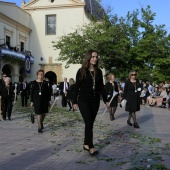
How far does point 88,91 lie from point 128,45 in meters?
26.6

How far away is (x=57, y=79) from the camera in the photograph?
4053 cm

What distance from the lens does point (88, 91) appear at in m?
5.95

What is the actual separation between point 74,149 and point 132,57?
2719 cm

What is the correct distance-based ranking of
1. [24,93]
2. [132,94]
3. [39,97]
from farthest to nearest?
[24,93] < [132,94] < [39,97]

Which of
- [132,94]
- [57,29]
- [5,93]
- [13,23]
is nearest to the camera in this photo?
[132,94]

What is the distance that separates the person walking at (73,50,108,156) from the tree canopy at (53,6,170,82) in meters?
24.4

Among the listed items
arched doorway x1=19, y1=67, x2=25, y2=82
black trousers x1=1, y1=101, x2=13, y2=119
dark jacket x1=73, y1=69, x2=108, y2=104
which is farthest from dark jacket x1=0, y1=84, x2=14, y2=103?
arched doorway x1=19, y1=67, x2=25, y2=82

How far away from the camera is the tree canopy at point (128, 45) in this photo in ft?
101

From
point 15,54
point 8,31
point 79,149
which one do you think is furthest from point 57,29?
point 79,149

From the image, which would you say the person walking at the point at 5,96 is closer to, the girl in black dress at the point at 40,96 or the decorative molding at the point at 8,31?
the girl in black dress at the point at 40,96

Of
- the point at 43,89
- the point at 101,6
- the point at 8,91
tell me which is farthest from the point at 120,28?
the point at 43,89

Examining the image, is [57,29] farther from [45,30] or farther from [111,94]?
[111,94]

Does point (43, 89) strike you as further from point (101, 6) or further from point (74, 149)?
point (101, 6)

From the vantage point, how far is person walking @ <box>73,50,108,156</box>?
593 cm
